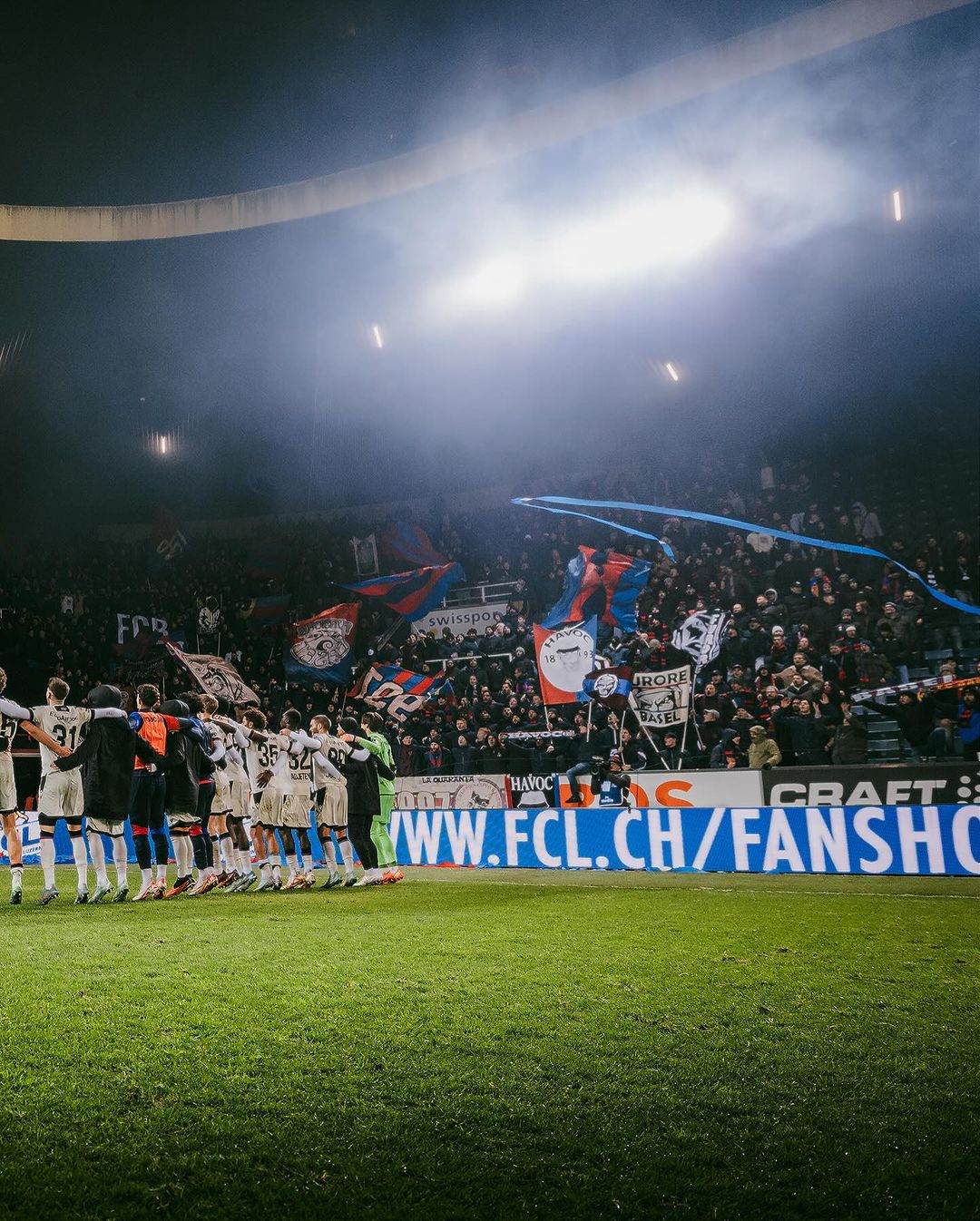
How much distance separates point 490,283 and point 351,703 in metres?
11.7

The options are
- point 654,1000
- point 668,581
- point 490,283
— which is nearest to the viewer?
point 654,1000

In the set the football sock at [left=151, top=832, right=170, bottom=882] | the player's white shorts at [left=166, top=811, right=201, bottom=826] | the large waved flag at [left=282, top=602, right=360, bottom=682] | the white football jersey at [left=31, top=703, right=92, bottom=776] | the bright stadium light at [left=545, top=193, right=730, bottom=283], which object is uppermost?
the bright stadium light at [left=545, top=193, right=730, bottom=283]

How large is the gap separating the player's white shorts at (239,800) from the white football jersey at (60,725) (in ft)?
7.71

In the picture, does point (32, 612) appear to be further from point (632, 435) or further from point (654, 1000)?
point (654, 1000)

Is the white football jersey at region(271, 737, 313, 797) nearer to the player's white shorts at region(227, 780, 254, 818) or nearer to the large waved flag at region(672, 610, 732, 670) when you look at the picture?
the player's white shorts at region(227, 780, 254, 818)

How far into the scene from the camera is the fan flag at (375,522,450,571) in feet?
85.9

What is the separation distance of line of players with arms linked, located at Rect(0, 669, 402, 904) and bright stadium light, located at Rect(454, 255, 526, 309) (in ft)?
52.9

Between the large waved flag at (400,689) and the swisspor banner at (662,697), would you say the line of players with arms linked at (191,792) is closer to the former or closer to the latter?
the swisspor banner at (662,697)

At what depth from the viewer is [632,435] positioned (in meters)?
27.7

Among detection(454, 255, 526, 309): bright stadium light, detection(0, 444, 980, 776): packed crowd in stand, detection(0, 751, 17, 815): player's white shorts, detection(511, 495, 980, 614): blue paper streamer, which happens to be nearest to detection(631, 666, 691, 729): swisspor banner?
detection(0, 444, 980, 776): packed crowd in stand

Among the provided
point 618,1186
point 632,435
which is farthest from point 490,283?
point 618,1186

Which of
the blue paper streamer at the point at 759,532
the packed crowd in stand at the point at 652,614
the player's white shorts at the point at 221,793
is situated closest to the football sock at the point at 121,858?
the player's white shorts at the point at 221,793

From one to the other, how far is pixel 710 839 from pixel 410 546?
1572 centimetres

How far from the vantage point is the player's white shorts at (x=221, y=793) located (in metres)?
11.4
